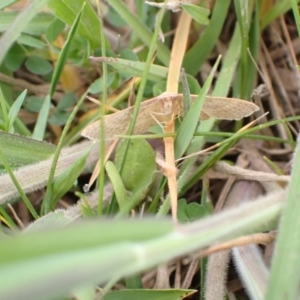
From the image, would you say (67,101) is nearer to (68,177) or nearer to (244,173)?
(68,177)

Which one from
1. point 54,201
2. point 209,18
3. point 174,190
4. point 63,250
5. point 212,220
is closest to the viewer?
point 63,250

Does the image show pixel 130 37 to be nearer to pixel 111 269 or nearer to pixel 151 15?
pixel 151 15

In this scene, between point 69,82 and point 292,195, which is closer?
point 292,195

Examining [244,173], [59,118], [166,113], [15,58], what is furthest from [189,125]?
[15,58]

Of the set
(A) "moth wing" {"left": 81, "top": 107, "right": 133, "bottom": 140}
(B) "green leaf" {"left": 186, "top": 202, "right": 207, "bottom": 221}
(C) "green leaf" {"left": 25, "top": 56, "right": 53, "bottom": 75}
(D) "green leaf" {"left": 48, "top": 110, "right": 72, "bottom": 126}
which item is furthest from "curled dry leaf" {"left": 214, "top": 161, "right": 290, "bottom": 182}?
(C) "green leaf" {"left": 25, "top": 56, "right": 53, "bottom": 75}

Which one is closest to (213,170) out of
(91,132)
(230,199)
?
(230,199)

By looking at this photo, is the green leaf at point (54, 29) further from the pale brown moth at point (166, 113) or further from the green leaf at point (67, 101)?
the pale brown moth at point (166, 113)
